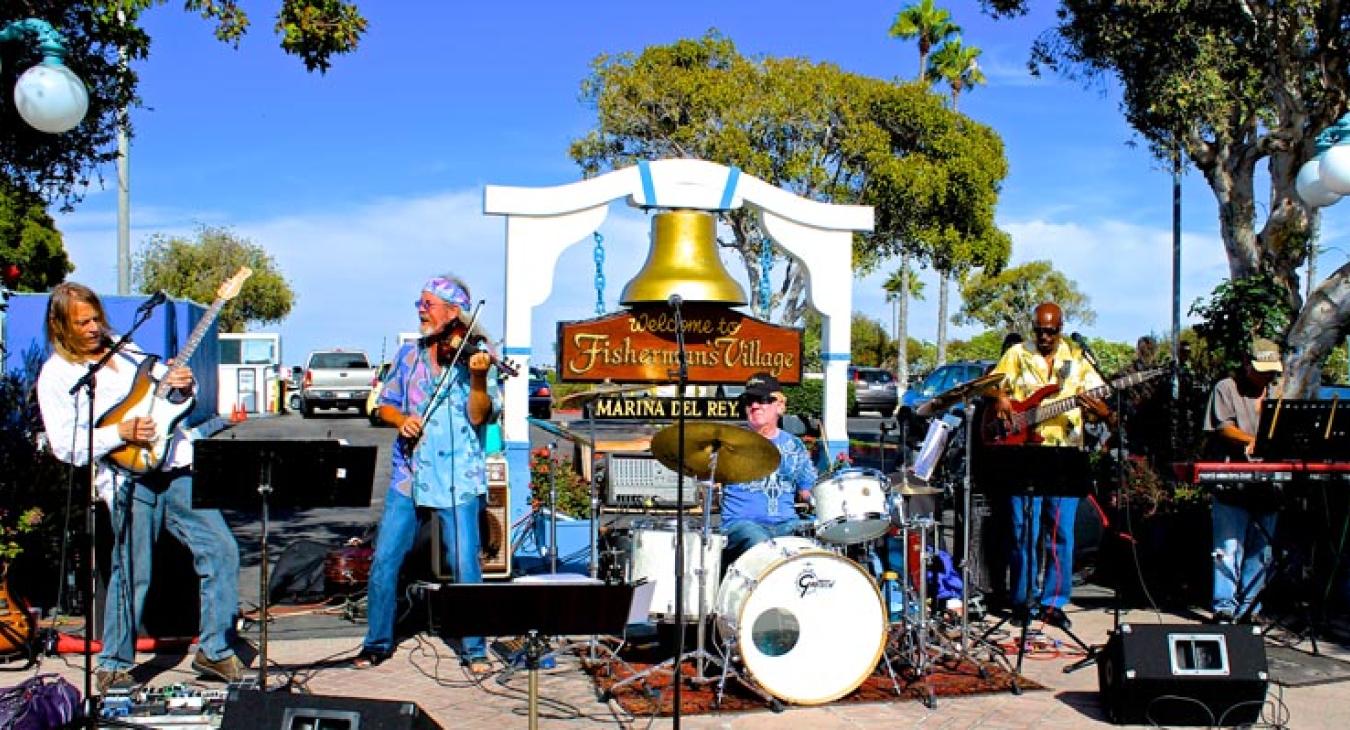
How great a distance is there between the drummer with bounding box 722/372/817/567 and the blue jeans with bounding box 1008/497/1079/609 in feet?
5.18

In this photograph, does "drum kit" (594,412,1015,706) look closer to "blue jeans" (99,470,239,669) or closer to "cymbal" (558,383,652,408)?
"cymbal" (558,383,652,408)

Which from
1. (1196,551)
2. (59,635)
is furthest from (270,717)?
(1196,551)

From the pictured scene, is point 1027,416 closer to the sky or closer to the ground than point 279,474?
closer to the sky

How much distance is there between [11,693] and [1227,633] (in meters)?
5.44

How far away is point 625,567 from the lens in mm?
7461

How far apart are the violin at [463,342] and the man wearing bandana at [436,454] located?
1cm

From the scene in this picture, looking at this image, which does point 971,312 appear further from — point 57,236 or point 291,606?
point 291,606

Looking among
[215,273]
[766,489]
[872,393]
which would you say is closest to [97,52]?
[766,489]

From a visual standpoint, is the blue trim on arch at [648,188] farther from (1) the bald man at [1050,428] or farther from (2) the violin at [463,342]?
(1) the bald man at [1050,428]

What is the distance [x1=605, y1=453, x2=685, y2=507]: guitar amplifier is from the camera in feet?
29.8

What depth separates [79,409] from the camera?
668 cm

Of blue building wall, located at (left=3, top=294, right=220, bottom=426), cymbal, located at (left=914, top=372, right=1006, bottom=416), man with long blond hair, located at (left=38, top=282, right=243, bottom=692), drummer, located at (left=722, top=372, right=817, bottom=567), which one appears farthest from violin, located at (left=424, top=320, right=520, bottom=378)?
blue building wall, located at (left=3, top=294, right=220, bottom=426)

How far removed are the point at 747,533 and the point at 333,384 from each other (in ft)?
102

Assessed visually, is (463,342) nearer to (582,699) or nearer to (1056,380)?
(582,699)
